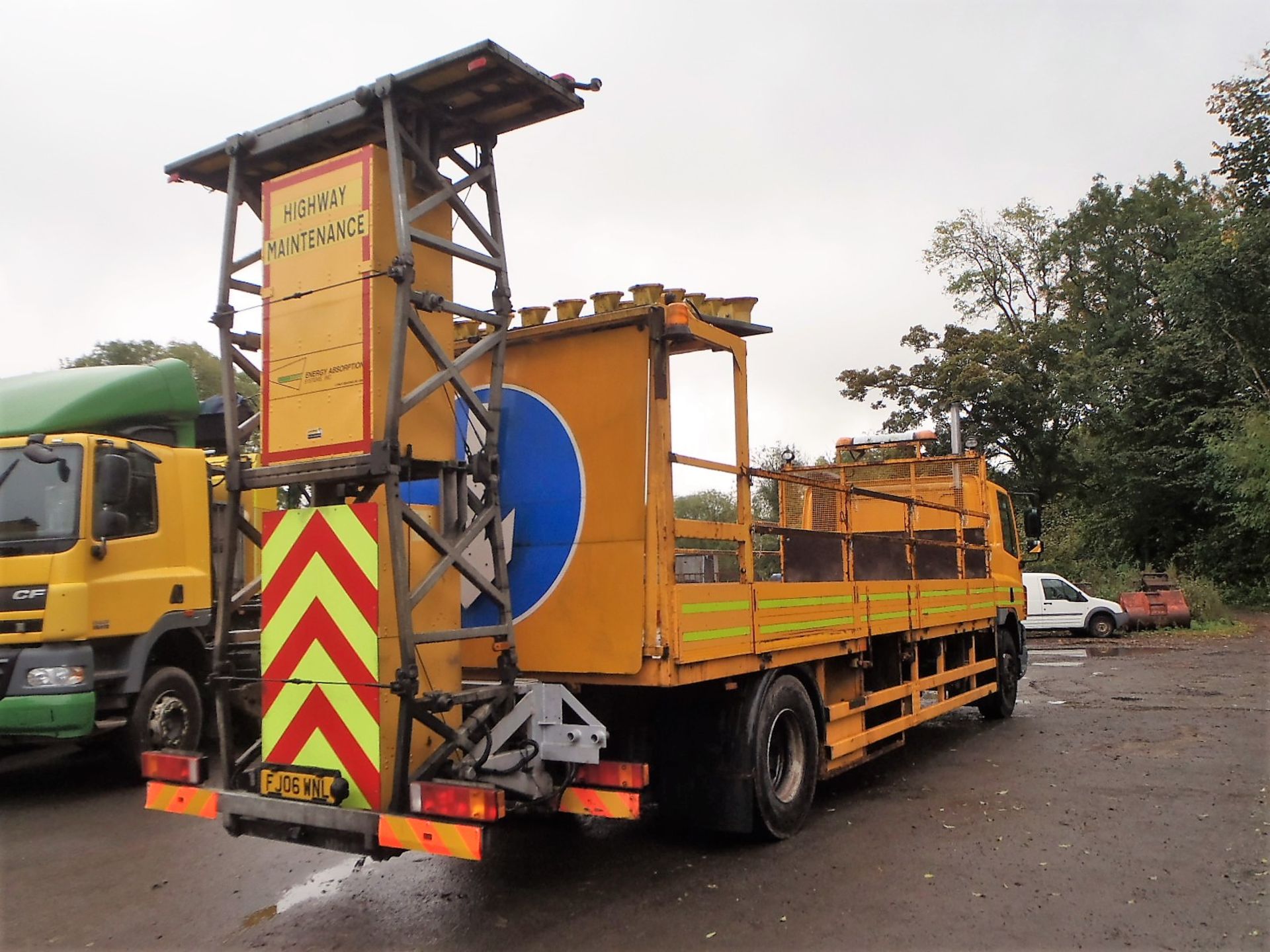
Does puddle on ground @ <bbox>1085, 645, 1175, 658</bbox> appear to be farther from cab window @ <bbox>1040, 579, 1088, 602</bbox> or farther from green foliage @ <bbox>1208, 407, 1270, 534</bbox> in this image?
green foliage @ <bbox>1208, 407, 1270, 534</bbox>

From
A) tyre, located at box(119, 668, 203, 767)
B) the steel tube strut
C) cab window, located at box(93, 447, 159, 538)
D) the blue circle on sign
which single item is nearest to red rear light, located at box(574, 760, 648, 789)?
the steel tube strut

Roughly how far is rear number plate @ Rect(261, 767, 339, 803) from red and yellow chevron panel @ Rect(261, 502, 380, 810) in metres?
0.05

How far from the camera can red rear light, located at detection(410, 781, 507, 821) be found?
3986 millimetres

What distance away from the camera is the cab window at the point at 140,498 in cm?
765

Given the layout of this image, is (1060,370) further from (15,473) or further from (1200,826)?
(15,473)

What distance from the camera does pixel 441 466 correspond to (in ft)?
15.6

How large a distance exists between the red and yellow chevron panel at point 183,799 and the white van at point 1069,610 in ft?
70.9

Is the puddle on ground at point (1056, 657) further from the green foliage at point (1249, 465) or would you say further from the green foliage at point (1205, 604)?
the green foliage at point (1249, 465)

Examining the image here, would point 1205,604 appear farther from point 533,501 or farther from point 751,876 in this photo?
point 533,501

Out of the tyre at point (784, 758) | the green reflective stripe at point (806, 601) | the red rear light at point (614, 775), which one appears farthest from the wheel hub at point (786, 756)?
the red rear light at point (614, 775)

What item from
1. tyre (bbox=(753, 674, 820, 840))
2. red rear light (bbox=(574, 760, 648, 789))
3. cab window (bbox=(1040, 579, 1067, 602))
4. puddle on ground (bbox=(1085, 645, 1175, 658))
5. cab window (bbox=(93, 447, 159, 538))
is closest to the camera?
red rear light (bbox=(574, 760, 648, 789))

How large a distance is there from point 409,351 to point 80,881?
3.55 m

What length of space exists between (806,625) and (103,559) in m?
5.26

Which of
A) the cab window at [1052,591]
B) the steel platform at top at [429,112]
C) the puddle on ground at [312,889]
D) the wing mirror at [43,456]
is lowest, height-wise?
the puddle on ground at [312,889]
